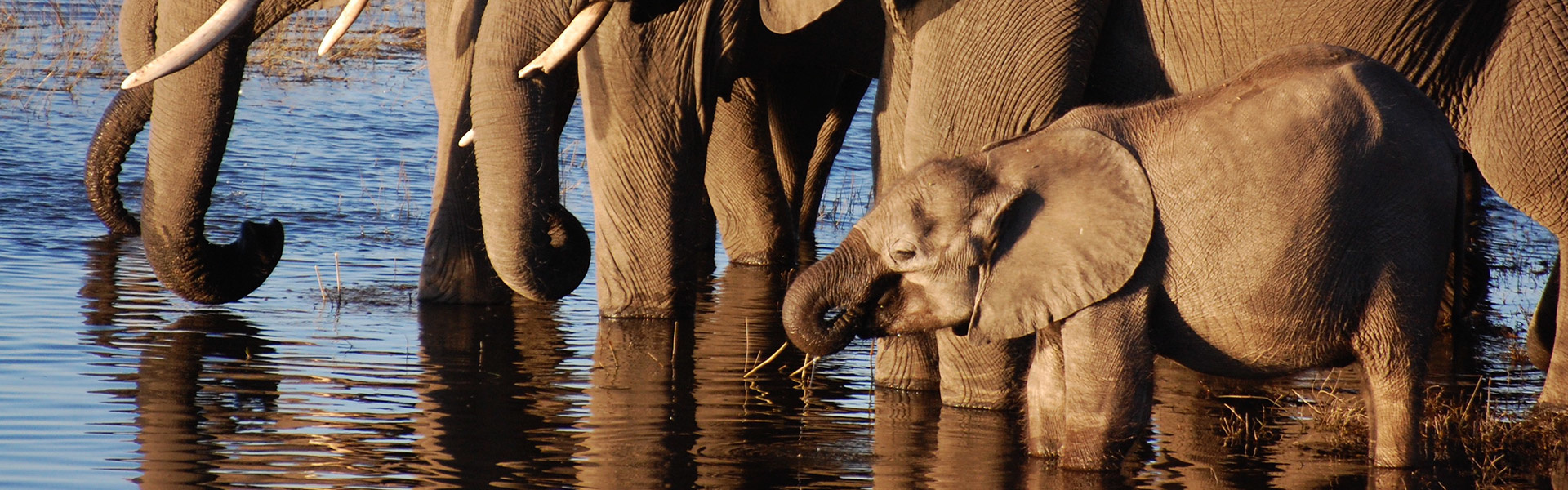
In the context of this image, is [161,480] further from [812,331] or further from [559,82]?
[559,82]

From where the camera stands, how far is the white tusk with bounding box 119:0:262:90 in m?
7.34

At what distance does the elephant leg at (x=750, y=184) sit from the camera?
387 inches

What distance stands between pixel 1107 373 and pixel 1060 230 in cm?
37

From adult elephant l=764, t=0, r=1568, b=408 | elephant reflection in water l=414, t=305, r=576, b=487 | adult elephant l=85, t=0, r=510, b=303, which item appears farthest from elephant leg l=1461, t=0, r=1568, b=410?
adult elephant l=85, t=0, r=510, b=303

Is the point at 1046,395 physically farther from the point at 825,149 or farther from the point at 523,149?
the point at 825,149

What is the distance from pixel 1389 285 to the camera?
5.31 m

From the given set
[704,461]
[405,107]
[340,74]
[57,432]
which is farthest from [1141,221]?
[340,74]

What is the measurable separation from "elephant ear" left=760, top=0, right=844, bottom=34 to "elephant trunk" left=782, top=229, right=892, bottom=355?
1.45 meters

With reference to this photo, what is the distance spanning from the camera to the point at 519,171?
751 cm

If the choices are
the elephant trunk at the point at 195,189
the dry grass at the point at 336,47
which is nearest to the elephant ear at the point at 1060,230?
the elephant trunk at the point at 195,189

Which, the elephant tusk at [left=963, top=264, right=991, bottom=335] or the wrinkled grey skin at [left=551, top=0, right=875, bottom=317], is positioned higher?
the wrinkled grey skin at [left=551, top=0, right=875, bottom=317]

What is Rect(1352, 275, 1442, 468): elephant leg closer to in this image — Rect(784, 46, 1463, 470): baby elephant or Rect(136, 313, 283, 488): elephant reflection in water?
Rect(784, 46, 1463, 470): baby elephant

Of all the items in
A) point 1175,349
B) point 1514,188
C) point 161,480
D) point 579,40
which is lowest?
point 161,480

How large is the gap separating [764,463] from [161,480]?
1496 millimetres
